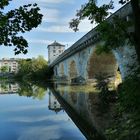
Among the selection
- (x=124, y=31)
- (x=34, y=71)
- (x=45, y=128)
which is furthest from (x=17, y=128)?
(x=34, y=71)

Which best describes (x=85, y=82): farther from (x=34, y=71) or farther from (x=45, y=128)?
(x=34, y=71)

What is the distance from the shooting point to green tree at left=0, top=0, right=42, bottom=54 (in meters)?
6.02

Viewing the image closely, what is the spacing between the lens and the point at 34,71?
77500 mm

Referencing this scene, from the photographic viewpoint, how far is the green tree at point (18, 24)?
602 cm

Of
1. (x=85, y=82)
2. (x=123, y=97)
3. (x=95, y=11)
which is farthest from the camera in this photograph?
(x=85, y=82)

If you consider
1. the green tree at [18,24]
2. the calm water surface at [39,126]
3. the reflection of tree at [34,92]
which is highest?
the green tree at [18,24]

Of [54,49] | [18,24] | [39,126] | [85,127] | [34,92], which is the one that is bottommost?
[39,126]

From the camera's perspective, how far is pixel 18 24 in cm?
611

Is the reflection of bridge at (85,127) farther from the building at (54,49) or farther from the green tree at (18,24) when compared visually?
the building at (54,49)

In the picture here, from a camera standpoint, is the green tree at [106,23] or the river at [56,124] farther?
the river at [56,124]

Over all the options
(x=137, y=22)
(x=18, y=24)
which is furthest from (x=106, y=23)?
(x=18, y=24)

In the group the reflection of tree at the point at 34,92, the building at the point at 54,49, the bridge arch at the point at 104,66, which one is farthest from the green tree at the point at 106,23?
the building at the point at 54,49

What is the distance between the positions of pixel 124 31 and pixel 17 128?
681cm

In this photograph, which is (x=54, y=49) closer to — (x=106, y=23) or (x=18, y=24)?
(x=106, y=23)
